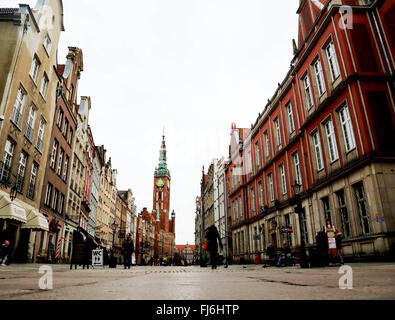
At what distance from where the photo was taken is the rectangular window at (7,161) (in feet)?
49.2

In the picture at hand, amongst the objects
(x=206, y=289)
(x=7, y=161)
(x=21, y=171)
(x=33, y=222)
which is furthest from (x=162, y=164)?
(x=206, y=289)

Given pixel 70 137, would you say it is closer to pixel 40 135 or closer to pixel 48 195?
pixel 48 195

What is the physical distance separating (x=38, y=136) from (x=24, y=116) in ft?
10.1

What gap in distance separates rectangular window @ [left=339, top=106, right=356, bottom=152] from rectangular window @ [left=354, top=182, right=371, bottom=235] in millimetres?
2099

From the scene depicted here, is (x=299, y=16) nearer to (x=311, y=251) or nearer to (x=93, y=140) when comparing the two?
(x=311, y=251)

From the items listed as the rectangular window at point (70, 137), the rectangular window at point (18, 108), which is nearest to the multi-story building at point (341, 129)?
the rectangular window at point (18, 108)

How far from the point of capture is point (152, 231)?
114312 mm

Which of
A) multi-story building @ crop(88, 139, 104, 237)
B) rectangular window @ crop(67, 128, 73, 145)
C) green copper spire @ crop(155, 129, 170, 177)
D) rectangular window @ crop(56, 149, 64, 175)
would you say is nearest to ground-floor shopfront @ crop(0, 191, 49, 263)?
rectangular window @ crop(56, 149, 64, 175)

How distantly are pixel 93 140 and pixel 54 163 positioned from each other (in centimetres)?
1740

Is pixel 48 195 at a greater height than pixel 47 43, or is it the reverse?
pixel 47 43

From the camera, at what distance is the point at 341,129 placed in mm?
15828

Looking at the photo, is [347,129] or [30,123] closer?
[347,129]

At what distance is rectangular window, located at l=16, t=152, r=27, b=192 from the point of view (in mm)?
17041
